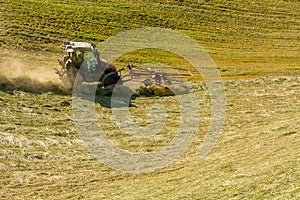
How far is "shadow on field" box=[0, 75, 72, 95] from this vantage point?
1497cm

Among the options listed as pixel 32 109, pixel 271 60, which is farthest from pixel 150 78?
pixel 271 60

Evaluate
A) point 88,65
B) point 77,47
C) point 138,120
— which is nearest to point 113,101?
point 138,120

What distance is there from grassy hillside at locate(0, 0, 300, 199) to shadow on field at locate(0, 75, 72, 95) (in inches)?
1.4

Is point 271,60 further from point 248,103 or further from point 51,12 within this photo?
point 51,12

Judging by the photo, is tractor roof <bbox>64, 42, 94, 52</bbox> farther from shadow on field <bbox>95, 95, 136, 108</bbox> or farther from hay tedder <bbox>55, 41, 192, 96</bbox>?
shadow on field <bbox>95, 95, 136, 108</bbox>

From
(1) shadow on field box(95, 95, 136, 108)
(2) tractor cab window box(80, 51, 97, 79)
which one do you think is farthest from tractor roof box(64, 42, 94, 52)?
(1) shadow on field box(95, 95, 136, 108)

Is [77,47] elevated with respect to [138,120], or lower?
elevated

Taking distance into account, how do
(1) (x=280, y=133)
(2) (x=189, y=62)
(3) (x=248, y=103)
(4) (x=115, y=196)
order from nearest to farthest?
(4) (x=115, y=196) < (1) (x=280, y=133) < (3) (x=248, y=103) < (2) (x=189, y=62)

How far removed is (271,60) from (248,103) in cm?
1131

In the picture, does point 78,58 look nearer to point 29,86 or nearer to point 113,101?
point 29,86

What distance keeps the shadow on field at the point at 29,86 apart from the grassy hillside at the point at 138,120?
1.4 inches

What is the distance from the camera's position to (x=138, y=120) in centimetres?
→ 1332

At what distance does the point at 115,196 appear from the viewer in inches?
→ 328

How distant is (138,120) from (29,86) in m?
4.45
